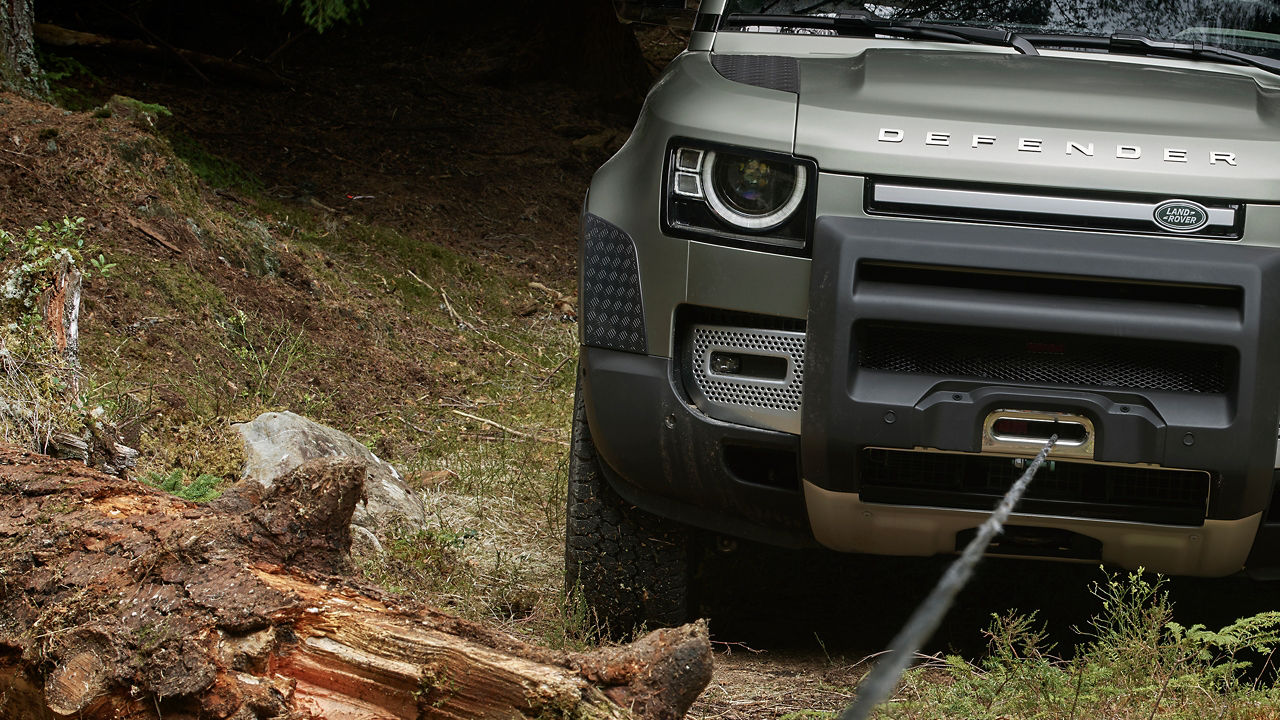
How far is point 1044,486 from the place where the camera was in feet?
9.27

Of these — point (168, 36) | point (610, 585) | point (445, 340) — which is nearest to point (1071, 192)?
point (610, 585)

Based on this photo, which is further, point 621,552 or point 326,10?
point 326,10

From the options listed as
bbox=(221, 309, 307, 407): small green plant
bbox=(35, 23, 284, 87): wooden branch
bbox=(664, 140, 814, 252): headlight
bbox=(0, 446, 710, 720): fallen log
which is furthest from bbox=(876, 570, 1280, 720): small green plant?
bbox=(35, 23, 284, 87): wooden branch

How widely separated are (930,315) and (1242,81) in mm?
1199

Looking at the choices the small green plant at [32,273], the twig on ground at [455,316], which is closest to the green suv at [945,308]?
the small green plant at [32,273]

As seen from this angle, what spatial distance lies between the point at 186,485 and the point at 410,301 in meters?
3.91

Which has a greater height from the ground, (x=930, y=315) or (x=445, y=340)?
(x=930, y=315)

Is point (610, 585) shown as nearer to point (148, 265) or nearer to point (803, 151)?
point (803, 151)

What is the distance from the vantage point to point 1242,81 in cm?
313

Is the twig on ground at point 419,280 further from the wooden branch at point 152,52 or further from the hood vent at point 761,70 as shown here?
the hood vent at point 761,70

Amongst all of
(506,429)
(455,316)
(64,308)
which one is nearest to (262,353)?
(506,429)

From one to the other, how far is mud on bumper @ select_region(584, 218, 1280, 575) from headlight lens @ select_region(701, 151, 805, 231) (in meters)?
0.15

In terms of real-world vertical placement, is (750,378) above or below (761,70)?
below

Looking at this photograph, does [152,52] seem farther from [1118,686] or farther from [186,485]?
[1118,686]
